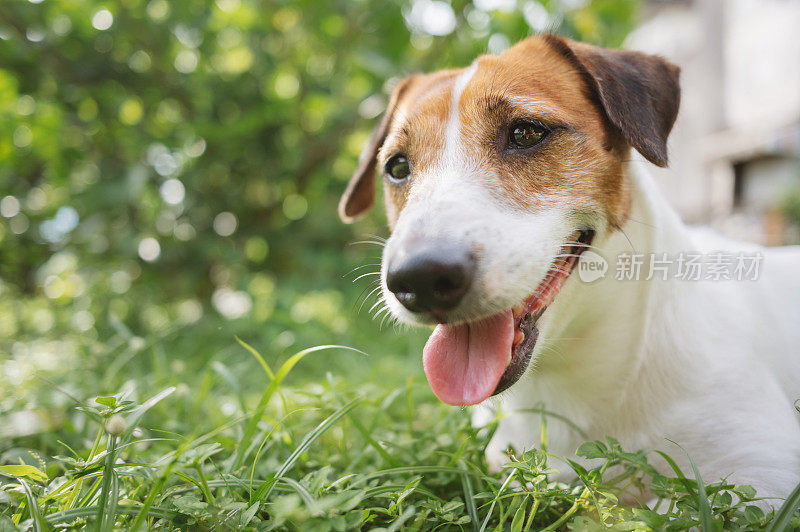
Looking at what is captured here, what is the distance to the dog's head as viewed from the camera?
4.79 feet

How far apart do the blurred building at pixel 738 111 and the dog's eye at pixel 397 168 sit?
9555 mm

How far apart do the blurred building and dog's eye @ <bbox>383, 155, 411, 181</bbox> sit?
9.56 metres

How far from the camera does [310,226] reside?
187 inches

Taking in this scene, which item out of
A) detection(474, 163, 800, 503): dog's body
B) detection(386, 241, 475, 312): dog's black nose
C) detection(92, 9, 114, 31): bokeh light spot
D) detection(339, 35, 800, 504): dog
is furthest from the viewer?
detection(92, 9, 114, 31): bokeh light spot

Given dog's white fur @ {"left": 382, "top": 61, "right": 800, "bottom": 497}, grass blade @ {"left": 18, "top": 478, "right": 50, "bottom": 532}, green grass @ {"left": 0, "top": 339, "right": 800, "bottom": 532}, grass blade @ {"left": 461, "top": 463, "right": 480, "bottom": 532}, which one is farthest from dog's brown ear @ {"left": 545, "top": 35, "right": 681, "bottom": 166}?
grass blade @ {"left": 18, "top": 478, "right": 50, "bottom": 532}

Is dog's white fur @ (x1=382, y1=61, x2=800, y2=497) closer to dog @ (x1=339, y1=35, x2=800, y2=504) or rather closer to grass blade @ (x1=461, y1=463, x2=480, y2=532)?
dog @ (x1=339, y1=35, x2=800, y2=504)

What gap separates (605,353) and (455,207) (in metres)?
0.80

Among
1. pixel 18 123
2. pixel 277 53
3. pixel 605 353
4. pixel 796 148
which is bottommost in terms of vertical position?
pixel 796 148

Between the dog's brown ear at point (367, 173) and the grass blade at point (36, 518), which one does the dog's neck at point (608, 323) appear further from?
the grass blade at point (36, 518)

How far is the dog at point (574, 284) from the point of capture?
1532mm

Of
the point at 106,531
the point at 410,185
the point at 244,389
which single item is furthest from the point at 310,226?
the point at 106,531

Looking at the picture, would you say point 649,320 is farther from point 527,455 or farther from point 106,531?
point 106,531

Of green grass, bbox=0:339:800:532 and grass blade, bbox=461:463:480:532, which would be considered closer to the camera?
green grass, bbox=0:339:800:532

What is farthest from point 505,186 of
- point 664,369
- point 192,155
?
point 192,155
